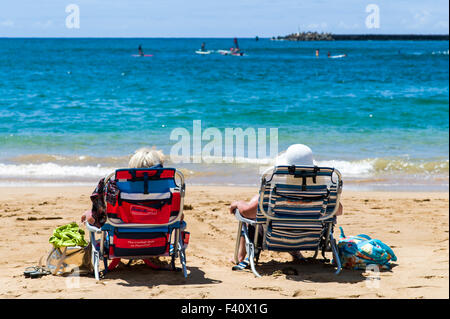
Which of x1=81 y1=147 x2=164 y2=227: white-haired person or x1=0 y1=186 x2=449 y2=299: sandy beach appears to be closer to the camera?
x1=0 y1=186 x2=449 y2=299: sandy beach

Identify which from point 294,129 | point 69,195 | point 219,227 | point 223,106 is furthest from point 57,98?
point 219,227

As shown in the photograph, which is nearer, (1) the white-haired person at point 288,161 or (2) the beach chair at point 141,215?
(2) the beach chair at point 141,215

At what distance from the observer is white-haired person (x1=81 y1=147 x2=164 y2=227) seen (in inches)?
158

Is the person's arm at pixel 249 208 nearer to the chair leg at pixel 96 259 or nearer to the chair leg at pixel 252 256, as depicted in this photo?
the chair leg at pixel 252 256

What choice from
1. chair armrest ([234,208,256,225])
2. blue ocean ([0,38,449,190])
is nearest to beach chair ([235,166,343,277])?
chair armrest ([234,208,256,225])

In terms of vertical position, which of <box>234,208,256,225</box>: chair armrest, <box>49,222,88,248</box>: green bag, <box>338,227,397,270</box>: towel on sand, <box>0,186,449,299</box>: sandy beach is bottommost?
<box>0,186,449,299</box>: sandy beach

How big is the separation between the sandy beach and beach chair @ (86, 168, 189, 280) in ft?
0.77

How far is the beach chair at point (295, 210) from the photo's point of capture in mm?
4070

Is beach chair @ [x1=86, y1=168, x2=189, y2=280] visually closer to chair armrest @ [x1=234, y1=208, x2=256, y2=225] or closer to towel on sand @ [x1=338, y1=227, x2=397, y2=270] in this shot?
chair armrest @ [x1=234, y1=208, x2=256, y2=225]

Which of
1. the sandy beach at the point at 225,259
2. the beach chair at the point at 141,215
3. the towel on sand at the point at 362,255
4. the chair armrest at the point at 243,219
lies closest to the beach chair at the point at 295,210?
the chair armrest at the point at 243,219

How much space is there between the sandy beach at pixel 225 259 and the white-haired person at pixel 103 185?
18.0 inches

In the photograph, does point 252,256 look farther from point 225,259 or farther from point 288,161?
point 288,161

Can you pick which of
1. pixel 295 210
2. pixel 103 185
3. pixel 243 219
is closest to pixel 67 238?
pixel 103 185

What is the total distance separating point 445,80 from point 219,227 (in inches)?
1085
